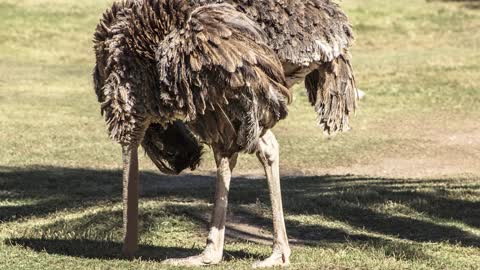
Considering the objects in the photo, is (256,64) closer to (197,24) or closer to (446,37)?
(197,24)

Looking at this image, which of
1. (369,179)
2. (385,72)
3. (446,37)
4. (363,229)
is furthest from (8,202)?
(446,37)

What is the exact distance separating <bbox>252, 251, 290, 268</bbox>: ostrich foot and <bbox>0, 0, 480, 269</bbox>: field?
10cm

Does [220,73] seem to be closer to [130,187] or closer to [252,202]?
[130,187]

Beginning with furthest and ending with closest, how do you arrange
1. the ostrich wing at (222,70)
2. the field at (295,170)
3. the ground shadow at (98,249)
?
the field at (295,170) → the ground shadow at (98,249) → the ostrich wing at (222,70)

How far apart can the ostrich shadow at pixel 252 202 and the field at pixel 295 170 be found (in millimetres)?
25

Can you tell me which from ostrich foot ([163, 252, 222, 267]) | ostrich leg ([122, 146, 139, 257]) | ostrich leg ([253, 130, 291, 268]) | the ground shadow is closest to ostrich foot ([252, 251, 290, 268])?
ostrich leg ([253, 130, 291, 268])

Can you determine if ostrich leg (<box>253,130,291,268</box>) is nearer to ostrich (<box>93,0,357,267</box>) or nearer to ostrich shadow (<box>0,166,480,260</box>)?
ostrich (<box>93,0,357,267</box>)

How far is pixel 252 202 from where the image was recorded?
996 centimetres

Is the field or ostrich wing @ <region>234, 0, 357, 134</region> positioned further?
the field

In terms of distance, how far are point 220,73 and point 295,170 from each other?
8.38m

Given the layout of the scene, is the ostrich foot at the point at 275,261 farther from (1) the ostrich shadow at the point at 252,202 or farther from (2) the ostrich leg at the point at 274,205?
(1) the ostrich shadow at the point at 252,202

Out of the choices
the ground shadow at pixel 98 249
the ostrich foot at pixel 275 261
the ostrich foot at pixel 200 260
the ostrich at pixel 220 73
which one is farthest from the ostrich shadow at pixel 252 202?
the ostrich at pixel 220 73

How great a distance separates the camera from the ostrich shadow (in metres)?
8.11

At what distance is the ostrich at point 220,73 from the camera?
5.96m
